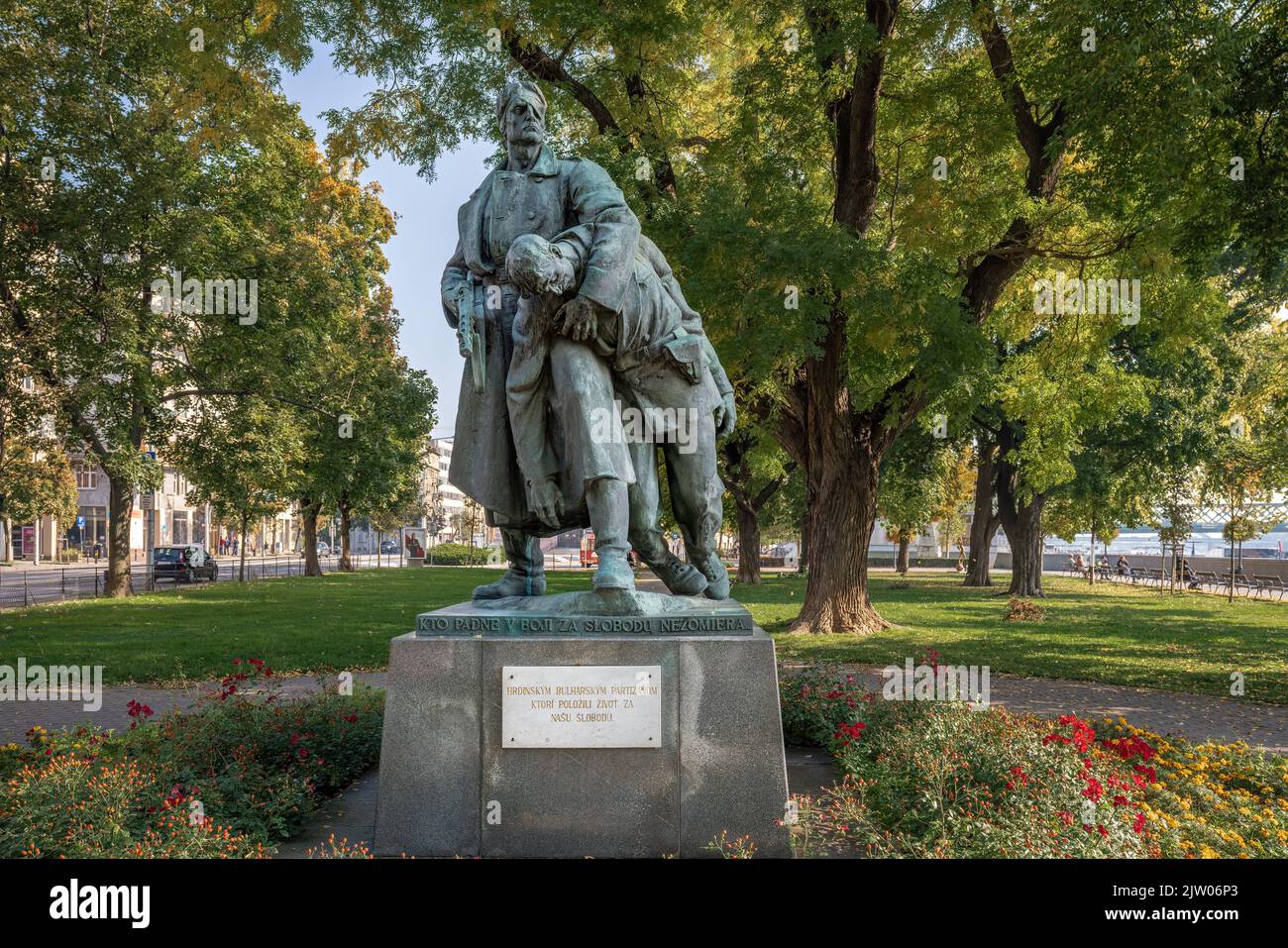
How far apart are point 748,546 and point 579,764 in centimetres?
3083

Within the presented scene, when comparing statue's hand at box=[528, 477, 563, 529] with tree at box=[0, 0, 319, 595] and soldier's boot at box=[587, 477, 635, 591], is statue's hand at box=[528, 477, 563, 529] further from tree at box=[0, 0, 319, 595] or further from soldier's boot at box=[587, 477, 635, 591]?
tree at box=[0, 0, 319, 595]

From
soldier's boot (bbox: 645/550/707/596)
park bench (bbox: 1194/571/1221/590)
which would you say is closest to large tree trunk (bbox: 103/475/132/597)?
soldier's boot (bbox: 645/550/707/596)

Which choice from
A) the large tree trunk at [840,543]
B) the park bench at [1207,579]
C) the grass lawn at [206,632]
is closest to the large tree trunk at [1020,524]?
the park bench at [1207,579]

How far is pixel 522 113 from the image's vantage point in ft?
16.6

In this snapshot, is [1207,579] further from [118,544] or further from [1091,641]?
[118,544]

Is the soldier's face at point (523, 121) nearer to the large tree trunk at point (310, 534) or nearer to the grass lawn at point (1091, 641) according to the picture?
the grass lawn at point (1091, 641)

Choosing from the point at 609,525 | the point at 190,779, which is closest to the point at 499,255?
the point at 609,525

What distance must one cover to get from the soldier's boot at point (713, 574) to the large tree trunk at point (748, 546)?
27.6 metres

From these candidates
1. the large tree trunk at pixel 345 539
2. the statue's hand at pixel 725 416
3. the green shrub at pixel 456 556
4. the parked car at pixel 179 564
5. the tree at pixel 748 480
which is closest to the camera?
the statue's hand at pixel 725 416

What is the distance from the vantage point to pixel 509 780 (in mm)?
4246

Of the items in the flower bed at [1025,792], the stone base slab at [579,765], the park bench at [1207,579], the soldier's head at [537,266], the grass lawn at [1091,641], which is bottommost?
the park bench at [1207,579]

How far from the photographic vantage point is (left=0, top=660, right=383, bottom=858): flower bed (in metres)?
4.02

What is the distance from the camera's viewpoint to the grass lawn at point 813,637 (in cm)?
1249

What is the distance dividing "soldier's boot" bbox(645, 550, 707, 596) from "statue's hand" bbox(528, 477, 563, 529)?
2.47 feet
